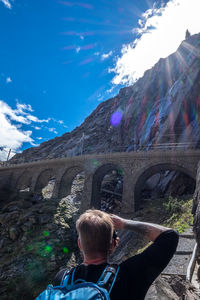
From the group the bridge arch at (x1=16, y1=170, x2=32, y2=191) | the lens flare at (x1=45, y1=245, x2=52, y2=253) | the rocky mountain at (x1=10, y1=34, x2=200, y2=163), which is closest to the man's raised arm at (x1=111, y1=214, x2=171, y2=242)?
the lens flare at (x1=45, y1=245, x2=52, y2=253)

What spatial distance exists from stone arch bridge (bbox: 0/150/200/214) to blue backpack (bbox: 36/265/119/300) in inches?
670

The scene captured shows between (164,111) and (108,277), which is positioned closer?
(108,277)

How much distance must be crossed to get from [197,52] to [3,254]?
3738 centimetres

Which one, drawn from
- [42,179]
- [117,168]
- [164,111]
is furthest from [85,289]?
[42,179]

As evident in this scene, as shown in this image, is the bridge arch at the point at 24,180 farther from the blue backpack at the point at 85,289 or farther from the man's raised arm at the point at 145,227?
the blue backpack at the point at 85,289

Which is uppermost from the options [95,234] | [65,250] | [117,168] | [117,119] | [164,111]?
[117,119]

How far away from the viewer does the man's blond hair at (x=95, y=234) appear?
153cm

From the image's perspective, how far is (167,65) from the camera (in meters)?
38.6

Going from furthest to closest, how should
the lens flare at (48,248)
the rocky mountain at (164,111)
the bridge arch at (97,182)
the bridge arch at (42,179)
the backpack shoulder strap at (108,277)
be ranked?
1. the bridge arch at (42,179)
2. the rocky mountain at (164,111)
3. the bridge arch at (97,182)
4. the lens flare at (48,248)
5. the backpack shoulder strap at (108,277)

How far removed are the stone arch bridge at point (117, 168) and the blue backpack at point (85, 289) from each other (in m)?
17.0

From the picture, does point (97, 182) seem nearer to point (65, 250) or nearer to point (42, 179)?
point (65, 250)

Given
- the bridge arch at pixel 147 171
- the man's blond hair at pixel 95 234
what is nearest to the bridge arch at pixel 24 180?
the bridge arch at pixel 147 171

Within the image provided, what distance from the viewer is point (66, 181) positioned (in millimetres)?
28375

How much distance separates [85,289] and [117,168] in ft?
72.2
